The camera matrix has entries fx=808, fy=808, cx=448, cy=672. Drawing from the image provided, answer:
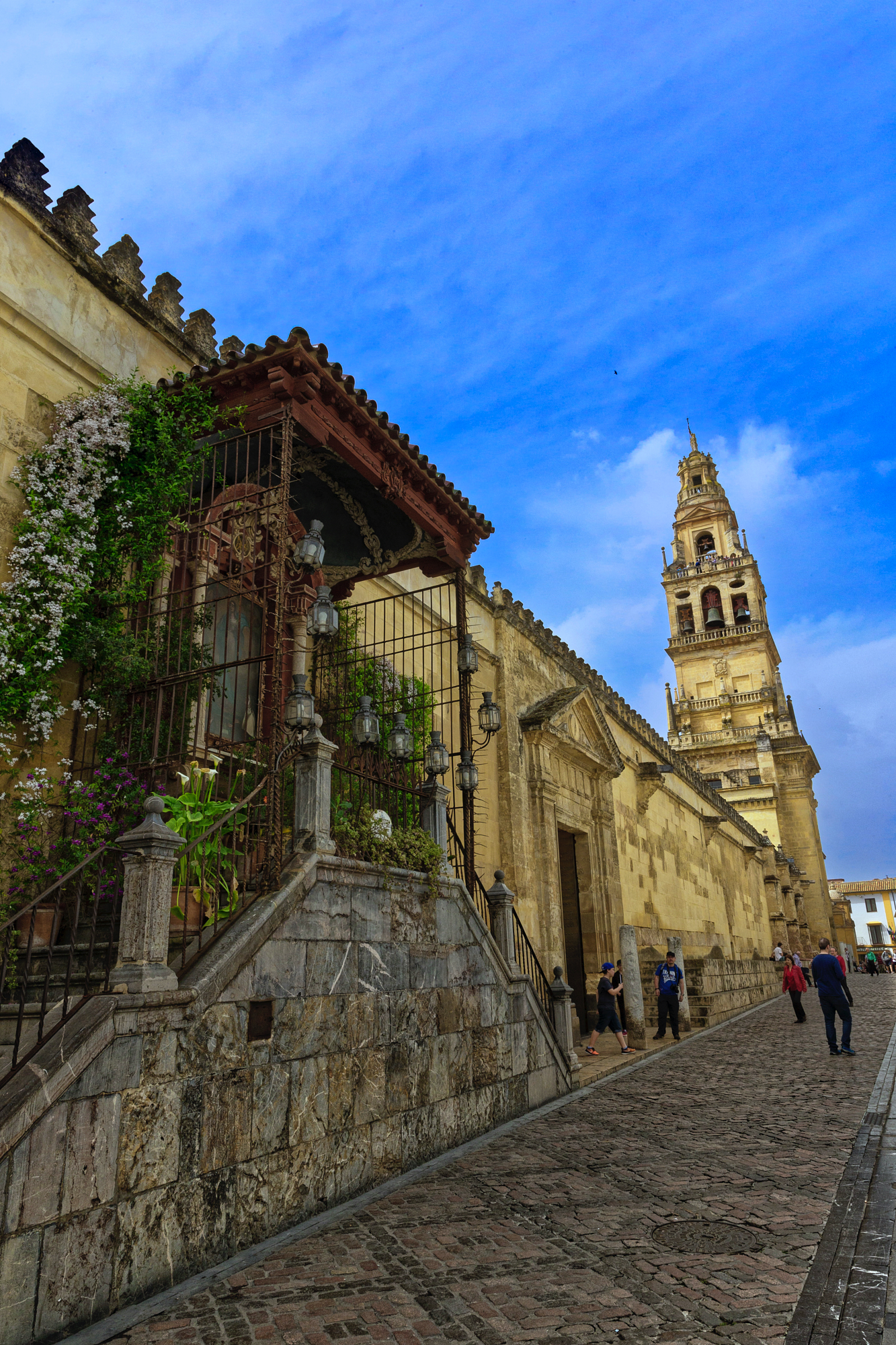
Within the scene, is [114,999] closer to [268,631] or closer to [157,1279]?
[157,1279]

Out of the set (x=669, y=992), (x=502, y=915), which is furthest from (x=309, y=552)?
(x=669, y=992)

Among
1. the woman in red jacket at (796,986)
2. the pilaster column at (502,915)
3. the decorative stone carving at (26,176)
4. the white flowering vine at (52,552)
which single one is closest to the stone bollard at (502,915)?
the pilaster column at (502,915)

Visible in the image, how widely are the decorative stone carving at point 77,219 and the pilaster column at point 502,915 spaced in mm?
6710

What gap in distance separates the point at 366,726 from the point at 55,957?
9.17ft

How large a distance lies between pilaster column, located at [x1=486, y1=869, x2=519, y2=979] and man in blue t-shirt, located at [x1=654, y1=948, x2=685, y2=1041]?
5.92 meters

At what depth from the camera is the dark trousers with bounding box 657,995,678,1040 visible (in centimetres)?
1246

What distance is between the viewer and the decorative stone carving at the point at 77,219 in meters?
6.77

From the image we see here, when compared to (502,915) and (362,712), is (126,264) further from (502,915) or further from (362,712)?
(502,915)

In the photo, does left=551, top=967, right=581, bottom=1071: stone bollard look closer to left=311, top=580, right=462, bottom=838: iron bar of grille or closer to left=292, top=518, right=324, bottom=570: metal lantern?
left=311, top=580, right=462, bottom=838: iron bar of grille

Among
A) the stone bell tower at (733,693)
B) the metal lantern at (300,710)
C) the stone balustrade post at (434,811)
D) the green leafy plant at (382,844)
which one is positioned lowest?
the green leafy plant at (382,844)

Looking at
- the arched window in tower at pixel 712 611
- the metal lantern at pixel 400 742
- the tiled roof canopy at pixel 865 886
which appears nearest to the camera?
the metal lantern at pixel 400 742

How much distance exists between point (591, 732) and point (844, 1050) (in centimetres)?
683

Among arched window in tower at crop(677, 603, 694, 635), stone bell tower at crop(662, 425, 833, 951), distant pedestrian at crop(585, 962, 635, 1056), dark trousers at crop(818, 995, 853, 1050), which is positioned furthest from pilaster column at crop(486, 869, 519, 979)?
arched window in tower at crop(677, 603, 694, 635)

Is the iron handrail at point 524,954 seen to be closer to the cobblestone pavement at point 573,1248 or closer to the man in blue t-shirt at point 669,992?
the cobblestone pavement at point 573,1248
